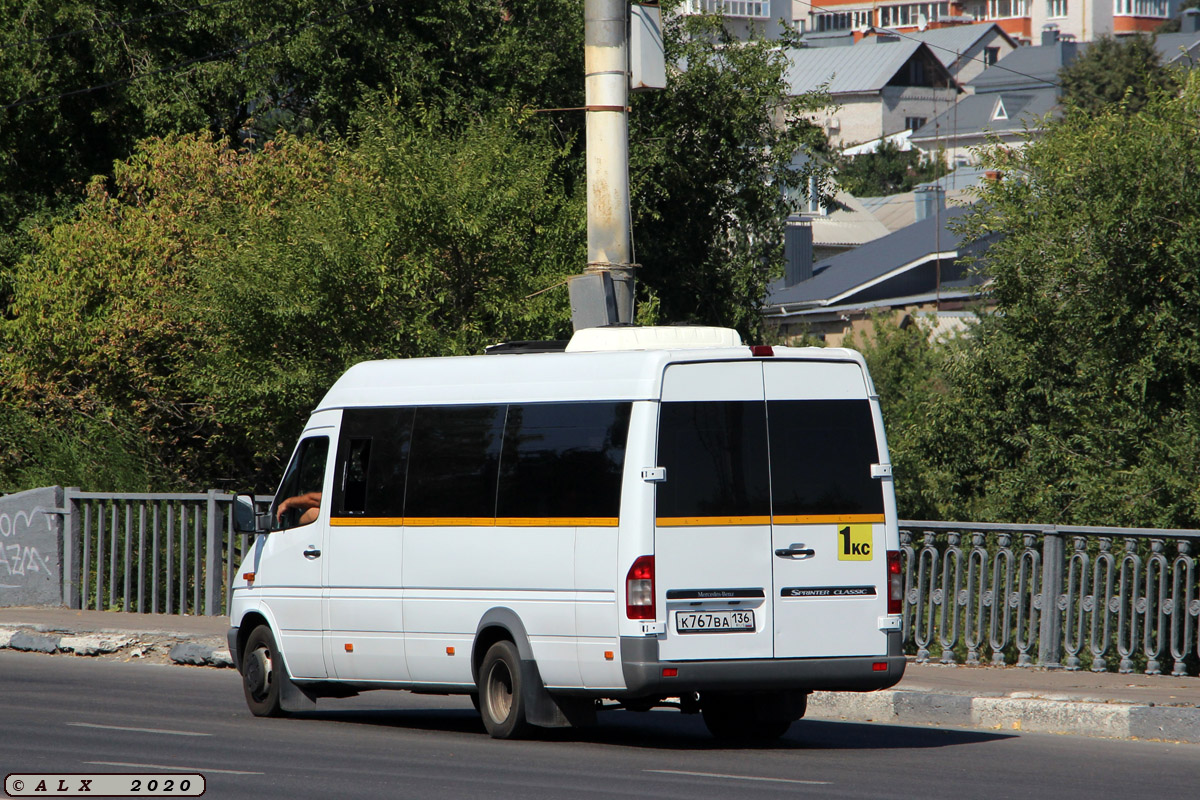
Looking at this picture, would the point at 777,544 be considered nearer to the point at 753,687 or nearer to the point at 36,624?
the point at 753,687

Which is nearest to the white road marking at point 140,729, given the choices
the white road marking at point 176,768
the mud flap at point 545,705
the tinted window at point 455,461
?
the white road marking at point 176,768

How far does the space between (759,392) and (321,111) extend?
19.3 metres

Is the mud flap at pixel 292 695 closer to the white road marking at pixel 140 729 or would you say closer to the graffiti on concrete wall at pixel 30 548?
the white road marking at pixel 140 729

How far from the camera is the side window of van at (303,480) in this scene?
11367 mm

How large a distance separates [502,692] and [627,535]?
155 centimetres

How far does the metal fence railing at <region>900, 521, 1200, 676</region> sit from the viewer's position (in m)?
12.5

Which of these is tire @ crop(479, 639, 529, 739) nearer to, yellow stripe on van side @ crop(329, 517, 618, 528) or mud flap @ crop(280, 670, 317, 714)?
yellow stripe on van side @ crop(329, 517, 618, 528)

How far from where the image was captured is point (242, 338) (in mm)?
19219

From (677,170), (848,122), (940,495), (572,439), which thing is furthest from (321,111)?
(848,122)

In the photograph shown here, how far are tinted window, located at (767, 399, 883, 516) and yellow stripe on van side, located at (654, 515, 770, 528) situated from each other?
133 mm

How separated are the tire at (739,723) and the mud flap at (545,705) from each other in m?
1.05

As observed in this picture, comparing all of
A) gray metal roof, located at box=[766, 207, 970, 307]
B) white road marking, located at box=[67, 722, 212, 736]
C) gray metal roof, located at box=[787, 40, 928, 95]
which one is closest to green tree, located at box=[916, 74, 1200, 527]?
white road marking, located at box=[67, 722, 212, 736]

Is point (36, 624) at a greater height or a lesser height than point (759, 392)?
lesser

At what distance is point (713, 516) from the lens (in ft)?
30.7
